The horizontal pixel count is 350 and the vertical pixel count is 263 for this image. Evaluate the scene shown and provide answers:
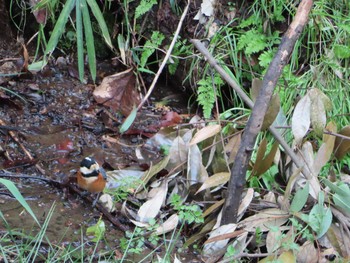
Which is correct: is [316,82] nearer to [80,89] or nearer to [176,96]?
[176,96]

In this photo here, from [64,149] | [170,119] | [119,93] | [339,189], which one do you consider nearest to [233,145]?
[339,189]

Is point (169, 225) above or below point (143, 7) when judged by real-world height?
below

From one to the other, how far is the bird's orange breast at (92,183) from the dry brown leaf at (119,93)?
1052 millimetres

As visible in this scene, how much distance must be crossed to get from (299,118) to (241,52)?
109 centimetres

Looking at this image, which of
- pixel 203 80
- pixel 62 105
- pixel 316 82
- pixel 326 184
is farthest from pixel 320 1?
pixel 62 105

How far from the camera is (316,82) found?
402 cm

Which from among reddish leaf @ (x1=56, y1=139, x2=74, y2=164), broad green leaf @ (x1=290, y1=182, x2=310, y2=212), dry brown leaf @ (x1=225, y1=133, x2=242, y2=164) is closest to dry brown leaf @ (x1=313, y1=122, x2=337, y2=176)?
broad green leaf @ (x1=290, y1=182, x2=310, y2=212)

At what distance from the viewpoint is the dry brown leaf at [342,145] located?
139 inches

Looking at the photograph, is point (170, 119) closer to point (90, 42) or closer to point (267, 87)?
point (90, 42)

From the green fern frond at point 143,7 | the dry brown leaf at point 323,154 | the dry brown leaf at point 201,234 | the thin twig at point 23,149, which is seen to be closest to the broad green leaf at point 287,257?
the dry brown leaf at point 201,234

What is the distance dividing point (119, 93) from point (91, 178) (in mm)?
1219

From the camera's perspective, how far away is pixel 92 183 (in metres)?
3.35

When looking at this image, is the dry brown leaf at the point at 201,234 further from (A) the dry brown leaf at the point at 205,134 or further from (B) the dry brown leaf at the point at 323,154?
(B) the dry brown leaf at the point at 323,154

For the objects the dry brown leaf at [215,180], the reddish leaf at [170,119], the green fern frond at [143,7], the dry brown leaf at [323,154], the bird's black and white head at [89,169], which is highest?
the green fern frond at [143,7]
